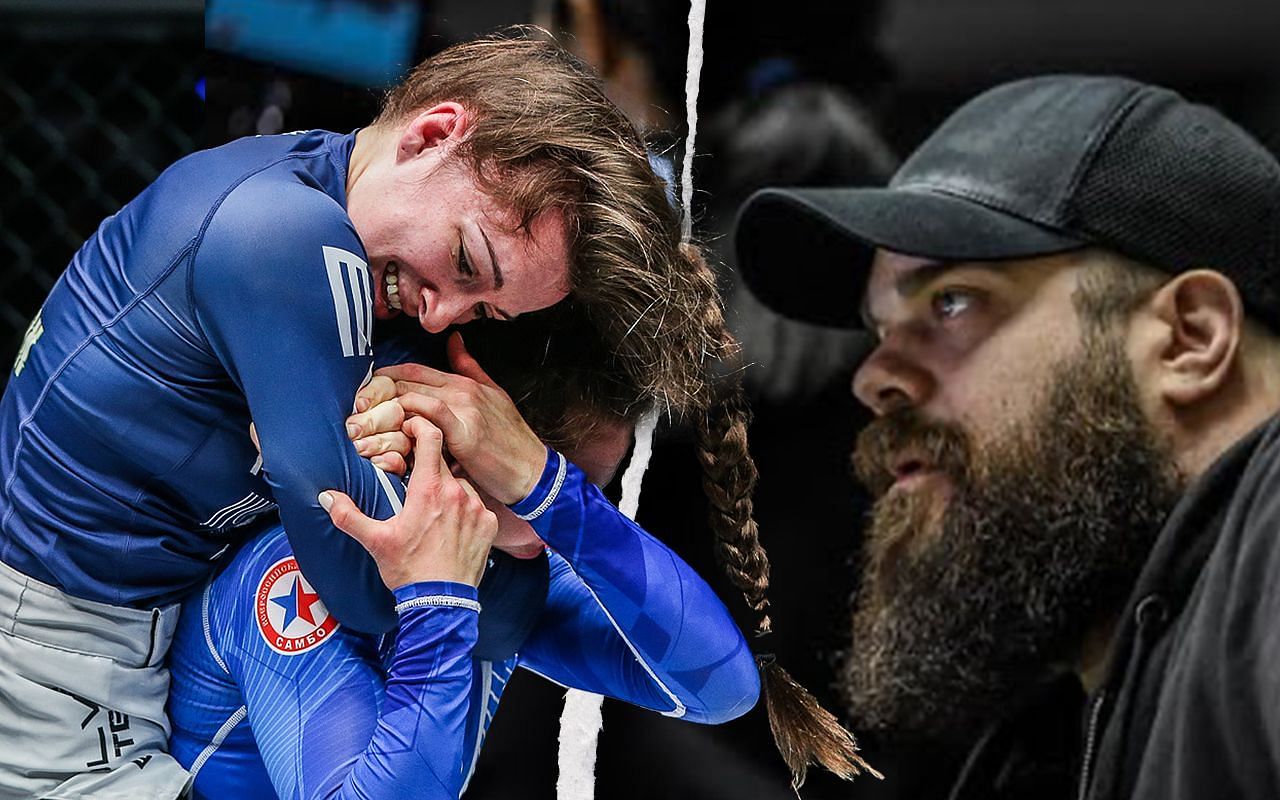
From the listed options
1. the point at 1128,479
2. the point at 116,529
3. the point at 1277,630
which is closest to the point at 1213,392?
the point at 1128,479

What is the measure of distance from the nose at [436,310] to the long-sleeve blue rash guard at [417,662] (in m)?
0.17

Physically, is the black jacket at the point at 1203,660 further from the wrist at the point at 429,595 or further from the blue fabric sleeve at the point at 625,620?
the wrist at the point at 429,595

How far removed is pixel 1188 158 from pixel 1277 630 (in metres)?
0.49

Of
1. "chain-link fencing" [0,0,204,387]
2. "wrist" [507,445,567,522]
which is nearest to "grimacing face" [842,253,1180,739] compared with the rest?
"wrist" [507,445,567,522]

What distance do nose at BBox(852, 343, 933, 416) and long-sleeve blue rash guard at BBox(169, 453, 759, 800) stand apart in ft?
0.88

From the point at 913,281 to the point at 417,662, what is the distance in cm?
62

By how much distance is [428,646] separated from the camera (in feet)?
4.13

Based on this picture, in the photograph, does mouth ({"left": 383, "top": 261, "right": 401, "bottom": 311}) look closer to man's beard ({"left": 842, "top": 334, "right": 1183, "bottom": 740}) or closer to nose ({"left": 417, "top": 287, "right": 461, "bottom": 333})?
nose ({"left": 417, "top": 287, "right": 461, "bottom": 333})

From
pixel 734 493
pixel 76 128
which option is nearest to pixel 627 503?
pixel 734 493

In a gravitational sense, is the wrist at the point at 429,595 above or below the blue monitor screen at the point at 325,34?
below

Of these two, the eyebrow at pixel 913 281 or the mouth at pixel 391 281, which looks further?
the eyebrow at pixel 913 281

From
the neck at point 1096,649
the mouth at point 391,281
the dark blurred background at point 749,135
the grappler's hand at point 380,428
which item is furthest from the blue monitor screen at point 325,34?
the neck at point 1096,649

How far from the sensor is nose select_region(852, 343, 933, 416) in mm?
1444

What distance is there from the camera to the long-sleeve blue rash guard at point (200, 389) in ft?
4.00
